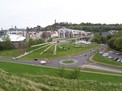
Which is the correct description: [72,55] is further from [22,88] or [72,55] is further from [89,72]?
[22,88]

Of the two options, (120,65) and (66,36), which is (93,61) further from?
(66,36)

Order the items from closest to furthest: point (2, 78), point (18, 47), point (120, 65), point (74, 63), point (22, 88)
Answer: point (22, 88) → point (2, 78) → point (120, 65) → point (74, 63) → point (18, 47)

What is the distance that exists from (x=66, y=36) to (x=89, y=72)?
70341 mm

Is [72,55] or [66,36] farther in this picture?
[66,36]

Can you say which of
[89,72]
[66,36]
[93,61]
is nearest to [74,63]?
[93,61]

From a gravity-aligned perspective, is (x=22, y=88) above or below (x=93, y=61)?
above

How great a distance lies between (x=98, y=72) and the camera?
32.2 m

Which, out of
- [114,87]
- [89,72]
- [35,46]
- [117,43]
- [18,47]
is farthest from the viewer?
[18,47]

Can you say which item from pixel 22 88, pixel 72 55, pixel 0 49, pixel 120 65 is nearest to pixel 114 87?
pixel 22 88

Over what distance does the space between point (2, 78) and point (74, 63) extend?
96.1 feet

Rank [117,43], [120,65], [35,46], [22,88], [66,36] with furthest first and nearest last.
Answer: [66,36] < [35,46] < [117,43] < [120,65] < [22,88]

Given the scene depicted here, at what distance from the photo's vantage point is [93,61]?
40406 millimetres

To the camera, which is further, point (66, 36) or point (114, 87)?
point (66, 36)

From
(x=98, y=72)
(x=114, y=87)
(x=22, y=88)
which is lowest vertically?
(x=98, y=72)
